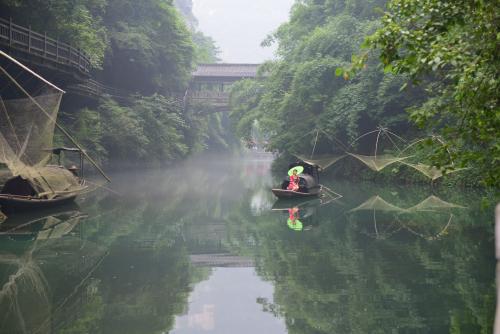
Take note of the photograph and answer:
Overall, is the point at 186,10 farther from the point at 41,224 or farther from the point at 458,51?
the point at 458,51

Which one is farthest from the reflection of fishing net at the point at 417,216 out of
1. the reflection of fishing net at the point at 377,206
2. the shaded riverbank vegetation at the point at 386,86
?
the shaded riverbank vegetation at the point at 386,86

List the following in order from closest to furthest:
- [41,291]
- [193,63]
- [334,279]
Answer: [41,291] → [334,279] → [193,63]

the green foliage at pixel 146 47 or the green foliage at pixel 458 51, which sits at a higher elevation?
the green foliage at pixel 146 47

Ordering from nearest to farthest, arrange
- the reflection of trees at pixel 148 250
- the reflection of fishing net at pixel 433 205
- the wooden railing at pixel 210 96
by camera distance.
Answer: the reflection of trees at pixel 148 250 → the reflection of fishing net at pixel 433 205 → the wooden railing at pixel 210 96

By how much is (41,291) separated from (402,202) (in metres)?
12.3

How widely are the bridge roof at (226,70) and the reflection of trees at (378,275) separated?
39.4m

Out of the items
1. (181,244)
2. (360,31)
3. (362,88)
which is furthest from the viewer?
(360,31)

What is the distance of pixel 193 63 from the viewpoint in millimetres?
44938

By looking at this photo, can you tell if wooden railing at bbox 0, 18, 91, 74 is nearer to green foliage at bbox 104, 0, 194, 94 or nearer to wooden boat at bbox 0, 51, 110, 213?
wooden boat at bbox 0, 51, 110, 213

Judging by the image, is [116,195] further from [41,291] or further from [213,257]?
[41,291]

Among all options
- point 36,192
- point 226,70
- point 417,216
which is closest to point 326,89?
point 417,216

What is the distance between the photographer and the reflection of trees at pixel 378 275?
613 centimetres

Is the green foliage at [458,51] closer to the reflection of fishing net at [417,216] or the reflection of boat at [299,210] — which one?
the reflection of fishing net at [417,216]

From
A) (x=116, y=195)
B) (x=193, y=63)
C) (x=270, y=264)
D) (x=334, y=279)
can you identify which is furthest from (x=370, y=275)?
(x=193, y=63)
